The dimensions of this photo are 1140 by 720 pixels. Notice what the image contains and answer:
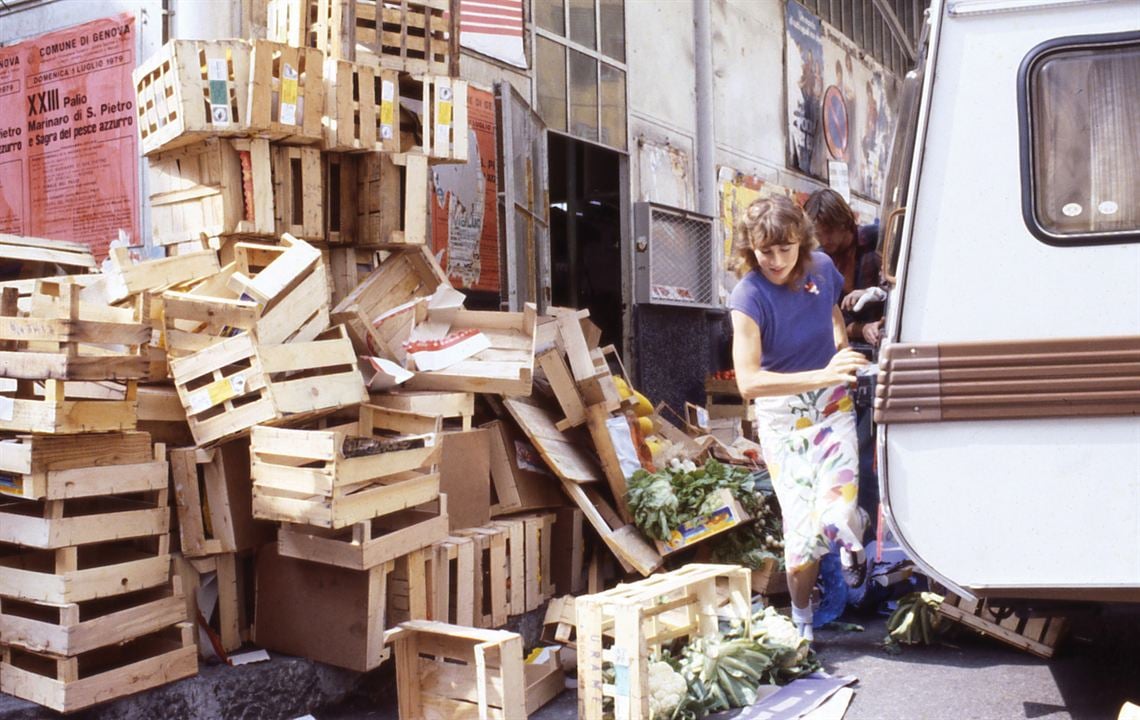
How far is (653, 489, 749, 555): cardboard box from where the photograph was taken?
567 centimetres

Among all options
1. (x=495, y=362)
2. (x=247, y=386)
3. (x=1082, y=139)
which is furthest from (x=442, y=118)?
(x=1082, y=139)

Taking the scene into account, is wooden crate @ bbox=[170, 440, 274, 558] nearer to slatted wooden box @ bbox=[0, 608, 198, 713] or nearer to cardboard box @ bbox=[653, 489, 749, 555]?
slatted wooden box @ bbox=[0, 608, 198, 713]

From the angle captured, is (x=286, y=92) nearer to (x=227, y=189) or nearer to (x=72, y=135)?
(x=227, y=189)

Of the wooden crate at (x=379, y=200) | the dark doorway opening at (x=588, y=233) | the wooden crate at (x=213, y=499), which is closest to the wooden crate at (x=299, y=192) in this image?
the wooden crate at (x=379, y=200)

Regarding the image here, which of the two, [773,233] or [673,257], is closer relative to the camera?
[773,233]

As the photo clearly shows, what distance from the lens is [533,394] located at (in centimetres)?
616

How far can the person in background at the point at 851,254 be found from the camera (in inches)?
237

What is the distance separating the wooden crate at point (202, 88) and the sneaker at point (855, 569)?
12.0ft

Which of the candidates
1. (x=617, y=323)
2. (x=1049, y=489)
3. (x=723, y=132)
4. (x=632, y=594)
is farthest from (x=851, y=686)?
(x=723, y=132)

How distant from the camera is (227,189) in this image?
209 inches

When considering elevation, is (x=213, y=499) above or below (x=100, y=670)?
above

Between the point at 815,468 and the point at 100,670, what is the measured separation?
312 centimetres

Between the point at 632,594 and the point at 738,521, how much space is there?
164 cm

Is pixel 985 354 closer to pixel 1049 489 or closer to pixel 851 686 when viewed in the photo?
pixel 1049 489
